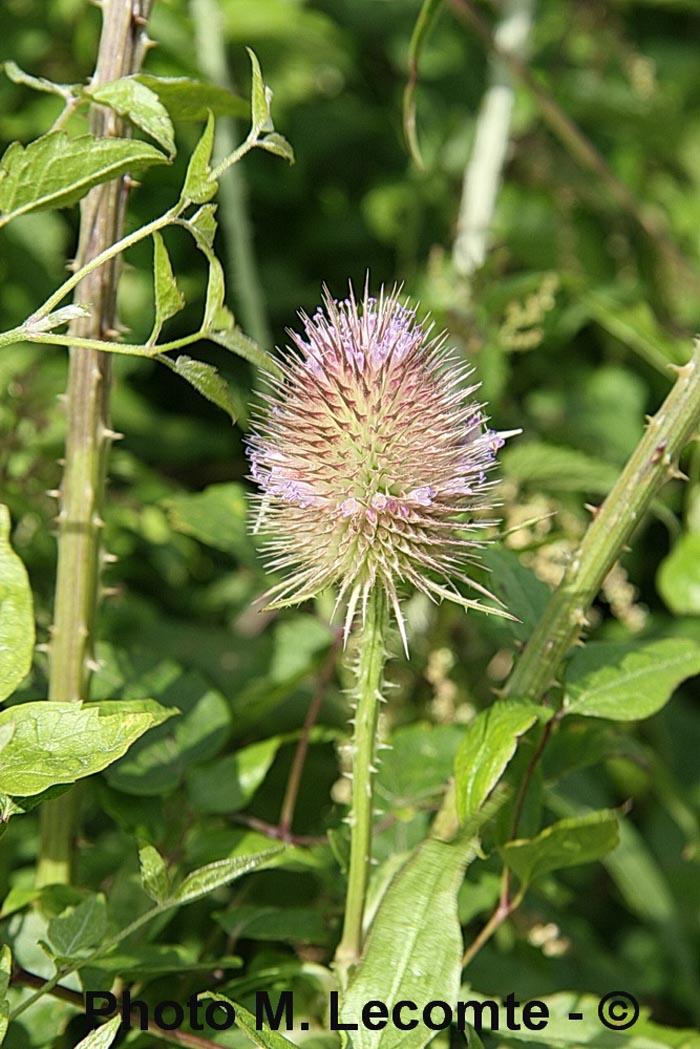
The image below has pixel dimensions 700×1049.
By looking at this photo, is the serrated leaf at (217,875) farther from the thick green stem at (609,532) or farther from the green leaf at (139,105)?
the green leaf at (139,105)

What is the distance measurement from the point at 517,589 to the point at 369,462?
204 millimetres

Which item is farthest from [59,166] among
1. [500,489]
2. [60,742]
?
[500,489]

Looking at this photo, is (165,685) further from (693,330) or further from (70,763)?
(693,330)

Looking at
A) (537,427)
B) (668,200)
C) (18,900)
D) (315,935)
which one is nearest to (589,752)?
(315,935)

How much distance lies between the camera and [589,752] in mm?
879

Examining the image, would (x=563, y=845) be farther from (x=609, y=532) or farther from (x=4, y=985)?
(x=4, y=985)

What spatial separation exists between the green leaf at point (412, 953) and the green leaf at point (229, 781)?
0.73 feet

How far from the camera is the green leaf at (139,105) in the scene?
675 mm

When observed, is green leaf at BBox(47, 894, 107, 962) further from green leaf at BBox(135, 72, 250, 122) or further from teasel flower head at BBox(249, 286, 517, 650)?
green leaf at BBox(135, 72, 250, 122)

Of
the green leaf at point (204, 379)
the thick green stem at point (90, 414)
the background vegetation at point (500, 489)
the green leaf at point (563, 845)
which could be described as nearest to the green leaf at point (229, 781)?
the background vegetation at point (500, 489)

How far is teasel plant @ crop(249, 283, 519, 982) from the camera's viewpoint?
660mm

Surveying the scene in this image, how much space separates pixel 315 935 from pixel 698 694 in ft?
4.03

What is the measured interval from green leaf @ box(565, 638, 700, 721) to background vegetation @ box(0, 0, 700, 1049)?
0.06m

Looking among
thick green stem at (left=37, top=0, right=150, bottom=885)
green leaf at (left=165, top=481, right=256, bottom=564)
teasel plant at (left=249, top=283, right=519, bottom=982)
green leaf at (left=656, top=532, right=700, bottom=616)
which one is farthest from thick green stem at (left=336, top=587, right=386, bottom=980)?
green leaf at (left=656, top=532, right=700, bottom=616)
